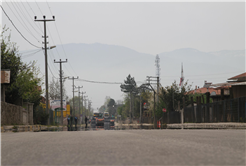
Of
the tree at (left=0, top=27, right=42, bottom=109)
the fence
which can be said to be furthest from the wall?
the tree at (left=0, top=27, right=42, bottom=109)

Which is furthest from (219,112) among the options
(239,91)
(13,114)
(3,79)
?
(3,79)

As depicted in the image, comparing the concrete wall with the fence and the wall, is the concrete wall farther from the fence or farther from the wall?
the wall

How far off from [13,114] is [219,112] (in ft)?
50.0

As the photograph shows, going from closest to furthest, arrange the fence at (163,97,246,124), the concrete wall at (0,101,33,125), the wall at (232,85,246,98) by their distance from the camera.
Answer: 1. the concrete wall at (0,101,33,125)
2. the fence at (163,97,246,124)
3. the wall at (232,85,246,98)

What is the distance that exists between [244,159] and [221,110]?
76.3ft

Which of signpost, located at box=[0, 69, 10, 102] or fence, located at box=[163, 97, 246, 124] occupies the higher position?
signpost, located at box=[0, 69, 10, 102]

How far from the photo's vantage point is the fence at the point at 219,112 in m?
21.8

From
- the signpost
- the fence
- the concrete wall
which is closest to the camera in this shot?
the concrete wall

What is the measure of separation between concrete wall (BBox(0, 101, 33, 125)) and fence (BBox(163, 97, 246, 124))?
582 inches

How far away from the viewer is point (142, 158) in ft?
11.3

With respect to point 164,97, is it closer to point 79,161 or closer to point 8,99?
point 8,99

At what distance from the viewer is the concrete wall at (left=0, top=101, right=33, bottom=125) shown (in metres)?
20.3

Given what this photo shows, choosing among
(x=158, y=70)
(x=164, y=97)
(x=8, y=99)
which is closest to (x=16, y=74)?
(x=8, y=99)

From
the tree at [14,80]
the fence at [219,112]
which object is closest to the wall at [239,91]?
the fence at [219,112]
